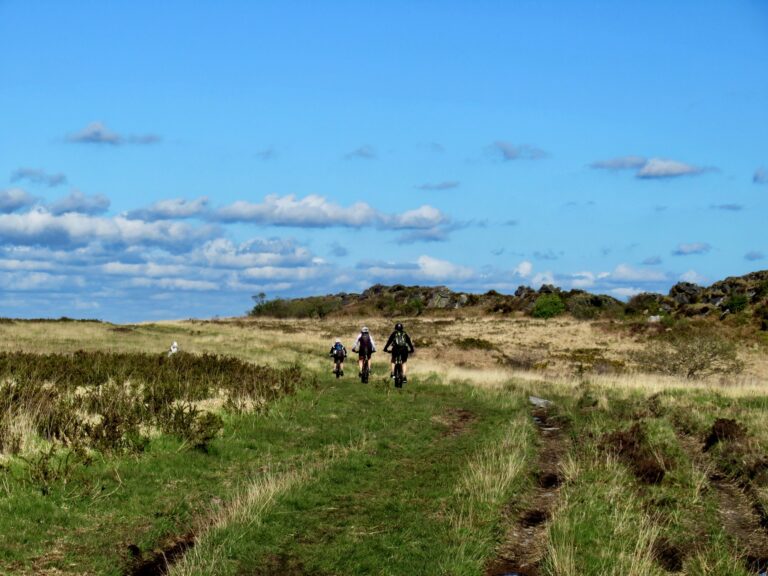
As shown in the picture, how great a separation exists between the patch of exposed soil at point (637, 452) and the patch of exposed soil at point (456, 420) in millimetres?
3653

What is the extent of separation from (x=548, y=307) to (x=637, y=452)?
80.7m

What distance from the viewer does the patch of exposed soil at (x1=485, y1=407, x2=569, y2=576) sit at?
29.6ft

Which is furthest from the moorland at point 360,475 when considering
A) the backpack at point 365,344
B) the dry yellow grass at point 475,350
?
the dry yellow grass at point 475,350

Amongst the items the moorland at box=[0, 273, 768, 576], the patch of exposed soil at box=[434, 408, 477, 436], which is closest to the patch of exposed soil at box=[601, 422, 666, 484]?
the moorland at box=[0, 273, 768, 576]

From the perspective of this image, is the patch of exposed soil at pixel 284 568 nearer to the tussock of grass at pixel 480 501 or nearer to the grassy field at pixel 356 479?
the grassy field at pixel 356 479

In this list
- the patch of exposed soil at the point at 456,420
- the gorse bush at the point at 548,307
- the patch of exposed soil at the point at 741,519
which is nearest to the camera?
the patch of exposed soil at the point at 741,519

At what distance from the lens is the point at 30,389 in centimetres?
1727

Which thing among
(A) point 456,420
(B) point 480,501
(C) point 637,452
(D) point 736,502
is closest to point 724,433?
(C) point 637,452

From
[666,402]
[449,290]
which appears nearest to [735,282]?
[449,290]

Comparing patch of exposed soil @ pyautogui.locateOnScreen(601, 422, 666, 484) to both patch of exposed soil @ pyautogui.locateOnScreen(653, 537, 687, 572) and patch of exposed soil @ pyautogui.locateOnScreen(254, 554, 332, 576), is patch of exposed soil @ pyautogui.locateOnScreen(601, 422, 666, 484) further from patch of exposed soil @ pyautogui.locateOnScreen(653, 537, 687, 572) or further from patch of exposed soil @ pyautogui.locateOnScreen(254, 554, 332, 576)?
patch of exposed soil @ pyautogui.locateOnScreen(254, 554, 332, 576)

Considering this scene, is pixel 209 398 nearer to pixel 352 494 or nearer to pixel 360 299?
pixel 352 494

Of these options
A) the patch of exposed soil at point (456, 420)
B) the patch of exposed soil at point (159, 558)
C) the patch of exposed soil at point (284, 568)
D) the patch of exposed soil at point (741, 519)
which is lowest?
the patch of exposed soil at point (741, 519)

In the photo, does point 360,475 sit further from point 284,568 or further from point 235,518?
point 284,568

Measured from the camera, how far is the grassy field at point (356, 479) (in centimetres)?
906
